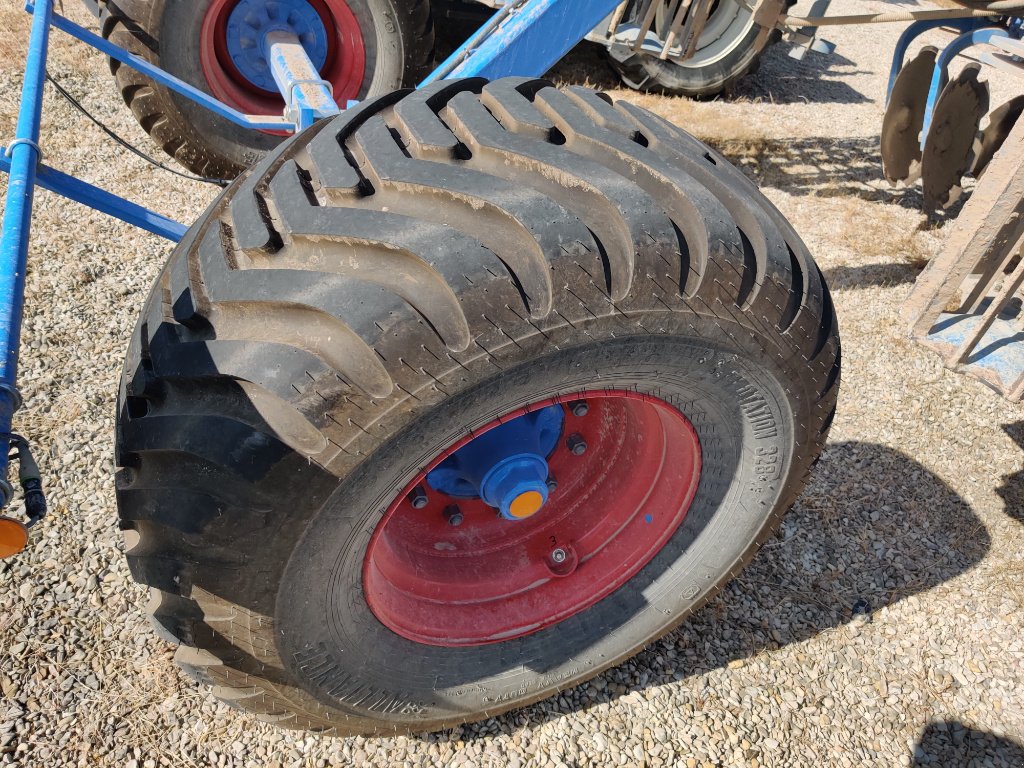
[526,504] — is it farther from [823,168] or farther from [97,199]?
[823,168]

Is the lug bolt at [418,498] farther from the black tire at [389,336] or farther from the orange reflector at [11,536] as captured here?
the orange reflector at [11,536]

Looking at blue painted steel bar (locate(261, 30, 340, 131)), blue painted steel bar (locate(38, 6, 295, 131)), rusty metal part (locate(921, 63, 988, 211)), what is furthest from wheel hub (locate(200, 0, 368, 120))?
rusty metal part (locate(921, 63, 988, 211))

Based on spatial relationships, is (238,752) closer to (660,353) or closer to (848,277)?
(660,353)

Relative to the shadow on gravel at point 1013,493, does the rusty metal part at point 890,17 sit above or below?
above

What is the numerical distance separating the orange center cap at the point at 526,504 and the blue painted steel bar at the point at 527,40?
150 centimetres

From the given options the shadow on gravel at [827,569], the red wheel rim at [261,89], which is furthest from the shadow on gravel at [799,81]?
the shadow on gravel at [827,569]

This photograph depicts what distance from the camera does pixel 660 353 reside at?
1.43 meters

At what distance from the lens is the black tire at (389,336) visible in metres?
1.23

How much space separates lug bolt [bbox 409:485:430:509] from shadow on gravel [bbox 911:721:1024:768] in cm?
151

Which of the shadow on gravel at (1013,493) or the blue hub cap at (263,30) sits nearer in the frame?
the shadow on gravel at (1013,493)

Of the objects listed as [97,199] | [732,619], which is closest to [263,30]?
[97,199]

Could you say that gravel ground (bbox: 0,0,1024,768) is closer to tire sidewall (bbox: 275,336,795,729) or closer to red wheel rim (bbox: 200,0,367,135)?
tire sidewall (bbox: 275,336,795,729)

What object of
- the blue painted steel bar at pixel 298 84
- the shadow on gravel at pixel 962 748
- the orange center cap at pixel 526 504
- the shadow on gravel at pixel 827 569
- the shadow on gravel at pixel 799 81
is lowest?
the shadow on gravel at pixel 962 748

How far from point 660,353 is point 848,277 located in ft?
9.52
